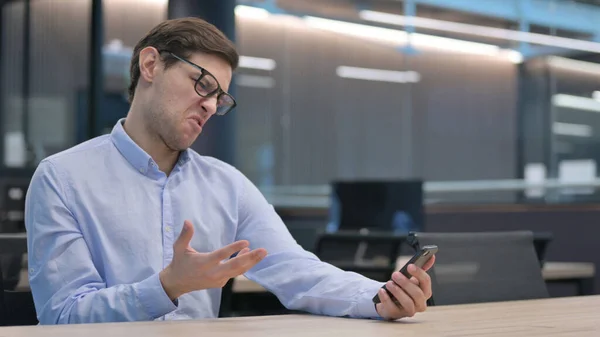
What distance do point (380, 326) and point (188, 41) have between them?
2.76ft

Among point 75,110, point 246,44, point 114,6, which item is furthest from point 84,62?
point 246,44

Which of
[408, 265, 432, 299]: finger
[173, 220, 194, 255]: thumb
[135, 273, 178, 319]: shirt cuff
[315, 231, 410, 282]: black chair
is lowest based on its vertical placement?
[315, 231, 410, 282]: black chair

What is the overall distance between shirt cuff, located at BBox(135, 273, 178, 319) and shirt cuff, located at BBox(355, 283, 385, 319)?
43cm

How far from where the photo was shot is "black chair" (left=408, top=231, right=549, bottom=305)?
234 centimetres

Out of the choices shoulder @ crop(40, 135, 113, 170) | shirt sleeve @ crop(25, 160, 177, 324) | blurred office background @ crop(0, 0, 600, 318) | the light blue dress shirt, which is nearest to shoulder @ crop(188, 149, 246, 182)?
the light blue dress shirt

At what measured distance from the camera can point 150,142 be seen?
6.82 feet

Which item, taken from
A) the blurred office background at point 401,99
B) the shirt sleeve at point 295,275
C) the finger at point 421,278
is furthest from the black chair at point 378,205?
the finger at point 421,278

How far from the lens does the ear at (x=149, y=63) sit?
207cm

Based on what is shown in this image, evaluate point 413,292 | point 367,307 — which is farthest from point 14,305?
point 413,292

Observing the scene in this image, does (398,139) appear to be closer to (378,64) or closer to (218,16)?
(378,64)

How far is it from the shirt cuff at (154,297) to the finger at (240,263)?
154 millimetres

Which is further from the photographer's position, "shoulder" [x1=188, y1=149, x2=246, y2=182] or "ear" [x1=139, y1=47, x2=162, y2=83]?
"shoulder" [x1=188, y1=149, x2=246, y2=182]

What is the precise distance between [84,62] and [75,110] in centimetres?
55

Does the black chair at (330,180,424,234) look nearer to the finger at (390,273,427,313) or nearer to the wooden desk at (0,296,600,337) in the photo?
the wooden desk at (0,296,600,337)
